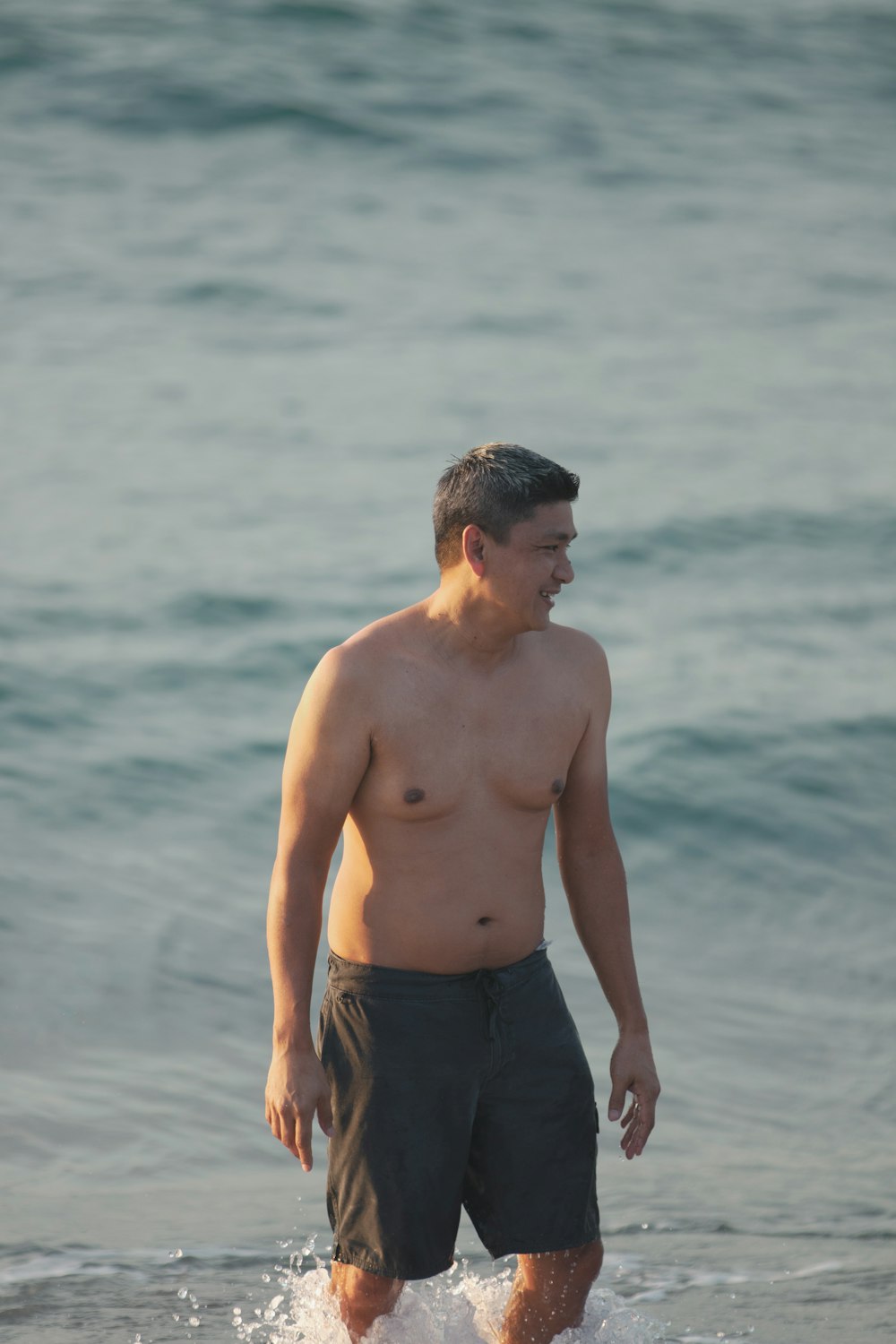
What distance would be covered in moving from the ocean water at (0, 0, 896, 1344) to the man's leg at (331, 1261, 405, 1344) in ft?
0.26

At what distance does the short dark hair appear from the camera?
295 centimetres

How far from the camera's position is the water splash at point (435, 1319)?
10.6 feet

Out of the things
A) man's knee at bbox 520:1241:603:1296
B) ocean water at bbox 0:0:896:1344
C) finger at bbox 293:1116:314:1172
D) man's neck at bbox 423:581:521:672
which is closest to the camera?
finger at bbox 293:1116:314:1172

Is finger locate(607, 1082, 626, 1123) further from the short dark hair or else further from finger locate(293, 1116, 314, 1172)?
the short dark hair

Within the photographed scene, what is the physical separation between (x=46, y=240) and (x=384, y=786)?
13.0 meters

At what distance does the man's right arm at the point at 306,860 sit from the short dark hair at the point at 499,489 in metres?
0.35

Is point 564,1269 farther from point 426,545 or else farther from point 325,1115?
point 426,545

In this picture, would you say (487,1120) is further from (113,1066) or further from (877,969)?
(877,969)

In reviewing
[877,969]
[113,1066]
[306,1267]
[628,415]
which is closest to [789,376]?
[628,415]

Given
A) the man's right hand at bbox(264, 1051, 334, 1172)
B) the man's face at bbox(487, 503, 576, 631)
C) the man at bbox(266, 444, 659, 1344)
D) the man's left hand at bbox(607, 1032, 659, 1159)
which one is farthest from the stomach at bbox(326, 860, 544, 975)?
the man's face at bbox(487, 503, 576, 631)

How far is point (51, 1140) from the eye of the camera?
16.3ft

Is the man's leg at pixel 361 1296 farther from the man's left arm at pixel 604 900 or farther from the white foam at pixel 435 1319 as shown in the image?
the man's left arm at pixel 604 900

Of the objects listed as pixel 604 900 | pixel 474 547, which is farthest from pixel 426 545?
pixel 474 547

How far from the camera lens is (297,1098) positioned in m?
2.94
